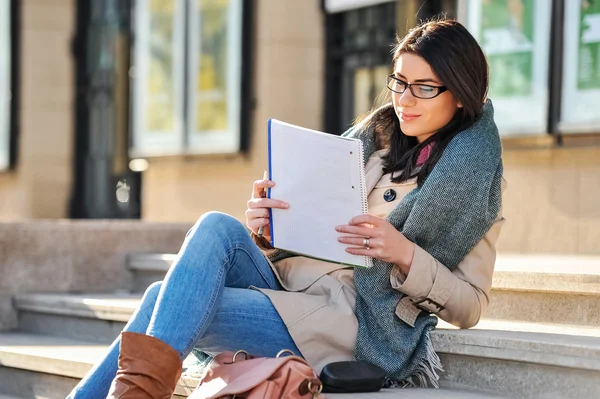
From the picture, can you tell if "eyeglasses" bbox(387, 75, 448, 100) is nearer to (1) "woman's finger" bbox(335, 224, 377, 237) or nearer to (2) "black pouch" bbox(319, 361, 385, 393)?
(1) "woman's finger" bbox(335, 224, 377, 237)

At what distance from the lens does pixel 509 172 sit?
19.7 feet

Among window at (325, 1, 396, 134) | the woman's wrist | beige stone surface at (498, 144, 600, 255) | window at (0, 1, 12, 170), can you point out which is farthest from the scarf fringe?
window at (0, 1, 12, 170)

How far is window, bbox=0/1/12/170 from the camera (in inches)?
420

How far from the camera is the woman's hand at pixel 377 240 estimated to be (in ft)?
10.3

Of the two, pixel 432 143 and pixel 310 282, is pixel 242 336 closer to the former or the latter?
pixel 310 282

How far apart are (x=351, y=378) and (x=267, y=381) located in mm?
316

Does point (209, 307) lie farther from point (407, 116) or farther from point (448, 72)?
point (448, 72)

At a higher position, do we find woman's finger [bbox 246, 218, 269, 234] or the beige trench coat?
woman's finger [bbox 246, 218, 269, 234]

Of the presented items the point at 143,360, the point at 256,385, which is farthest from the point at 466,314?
the point at 143,360

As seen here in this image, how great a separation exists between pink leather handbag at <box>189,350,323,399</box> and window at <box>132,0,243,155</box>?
4873 mm

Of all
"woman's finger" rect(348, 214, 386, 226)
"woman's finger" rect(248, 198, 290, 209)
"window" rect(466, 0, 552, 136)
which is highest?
"window" rect(466, 0, 552, 136)

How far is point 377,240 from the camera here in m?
3.14

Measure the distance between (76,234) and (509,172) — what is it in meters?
2.27

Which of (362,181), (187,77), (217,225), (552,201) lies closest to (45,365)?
(217,225)
